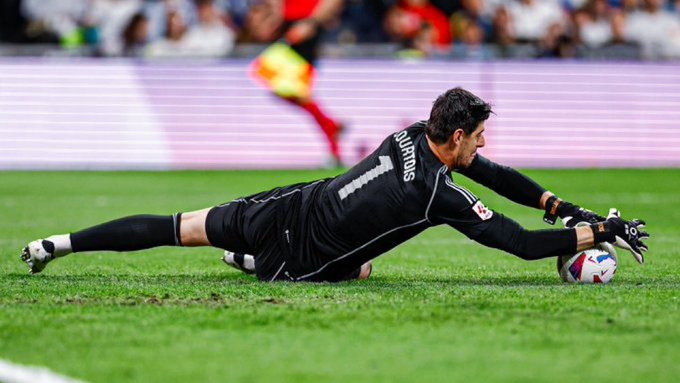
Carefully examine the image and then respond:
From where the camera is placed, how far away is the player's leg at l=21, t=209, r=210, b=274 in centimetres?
725

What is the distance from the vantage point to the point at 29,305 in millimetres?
6219

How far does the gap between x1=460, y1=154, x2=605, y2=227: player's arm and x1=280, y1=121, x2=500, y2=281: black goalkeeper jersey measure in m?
0.71

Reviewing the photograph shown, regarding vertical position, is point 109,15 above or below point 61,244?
above

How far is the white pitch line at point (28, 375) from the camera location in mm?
4449

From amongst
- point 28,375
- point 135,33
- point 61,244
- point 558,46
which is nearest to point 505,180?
point 61,244

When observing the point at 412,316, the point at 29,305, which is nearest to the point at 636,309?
the point at 412,316

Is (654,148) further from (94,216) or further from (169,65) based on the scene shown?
(94,216)

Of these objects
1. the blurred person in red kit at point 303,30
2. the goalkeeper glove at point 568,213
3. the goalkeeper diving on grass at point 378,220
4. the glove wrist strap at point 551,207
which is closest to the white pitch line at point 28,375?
the goalkeeper diving on grass at point 378,220

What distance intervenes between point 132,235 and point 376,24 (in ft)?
45.0

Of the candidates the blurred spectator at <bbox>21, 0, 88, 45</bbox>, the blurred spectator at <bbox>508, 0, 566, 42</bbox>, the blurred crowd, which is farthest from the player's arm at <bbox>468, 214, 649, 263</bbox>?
the blurred spectator at <bbox>21, 0, 88, 45</bbox>

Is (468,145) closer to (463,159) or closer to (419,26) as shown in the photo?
(463,159)

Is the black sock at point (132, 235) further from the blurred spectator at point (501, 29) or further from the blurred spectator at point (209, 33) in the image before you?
the blurred spectator at point (501, 29)

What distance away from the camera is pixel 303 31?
1778 centimetres

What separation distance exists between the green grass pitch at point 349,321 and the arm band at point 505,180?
1.69ft
